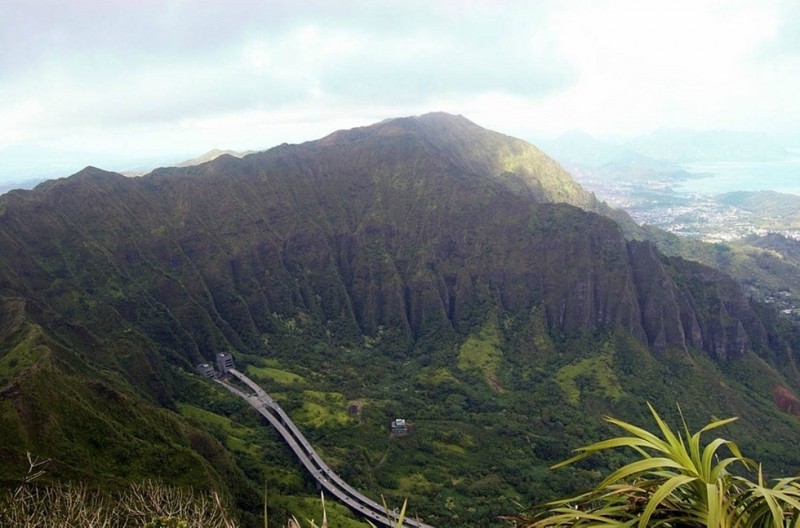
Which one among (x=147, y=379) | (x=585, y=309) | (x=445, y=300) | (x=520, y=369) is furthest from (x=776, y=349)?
(x=147, y=379)

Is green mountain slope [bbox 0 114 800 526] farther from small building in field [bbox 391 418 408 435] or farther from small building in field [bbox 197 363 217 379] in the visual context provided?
small building in field [bbox 197 363 217 379]

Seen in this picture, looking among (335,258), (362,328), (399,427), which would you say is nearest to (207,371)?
(399,427)

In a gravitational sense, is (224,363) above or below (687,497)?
below

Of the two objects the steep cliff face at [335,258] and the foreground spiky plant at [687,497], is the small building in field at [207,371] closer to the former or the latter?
the steep cliff face at [335,258]

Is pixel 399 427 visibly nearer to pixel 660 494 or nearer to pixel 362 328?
pixel 362 328

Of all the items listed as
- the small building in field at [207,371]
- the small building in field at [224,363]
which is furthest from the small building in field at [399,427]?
the small building in field at [224,363]

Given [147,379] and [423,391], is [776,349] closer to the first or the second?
[423,391]
